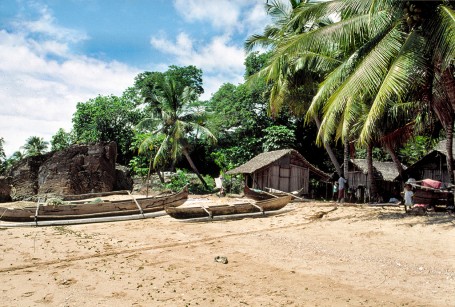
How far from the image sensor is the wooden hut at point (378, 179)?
2370 centimetres

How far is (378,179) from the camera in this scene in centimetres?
2397

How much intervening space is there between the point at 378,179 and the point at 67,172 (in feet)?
62.6

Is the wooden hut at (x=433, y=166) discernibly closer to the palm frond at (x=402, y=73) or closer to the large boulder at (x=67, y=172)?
the palm frond at (x=402, y=73)

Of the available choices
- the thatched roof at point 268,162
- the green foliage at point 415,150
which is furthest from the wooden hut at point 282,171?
the green foliage at point 415,150

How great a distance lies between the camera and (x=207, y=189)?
89.4ft

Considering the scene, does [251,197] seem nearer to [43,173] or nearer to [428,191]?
[428,191]

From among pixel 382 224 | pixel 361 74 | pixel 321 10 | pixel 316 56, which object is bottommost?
pixel 382 224

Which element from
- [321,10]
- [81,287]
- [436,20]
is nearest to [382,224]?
[436,20]

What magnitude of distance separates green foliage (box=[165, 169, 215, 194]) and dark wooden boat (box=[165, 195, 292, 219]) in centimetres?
1279

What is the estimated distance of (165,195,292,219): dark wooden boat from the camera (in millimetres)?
12297

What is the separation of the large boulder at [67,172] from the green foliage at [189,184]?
4423 mm

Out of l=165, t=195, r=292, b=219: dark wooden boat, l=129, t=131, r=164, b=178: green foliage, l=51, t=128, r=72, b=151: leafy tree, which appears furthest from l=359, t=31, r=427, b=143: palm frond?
l=51, t=128, r=72, b=151: leafy tree

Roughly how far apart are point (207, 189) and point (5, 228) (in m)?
16.7

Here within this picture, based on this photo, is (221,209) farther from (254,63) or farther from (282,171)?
(254,63)
